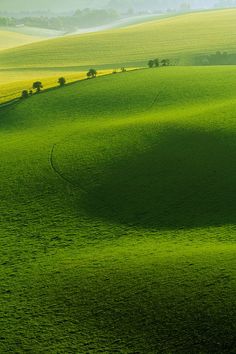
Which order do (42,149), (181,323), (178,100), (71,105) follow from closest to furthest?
(181,323) → (42,149) → (178,100) → (71,105)

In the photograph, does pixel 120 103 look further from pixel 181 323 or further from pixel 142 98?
pixel 181 323

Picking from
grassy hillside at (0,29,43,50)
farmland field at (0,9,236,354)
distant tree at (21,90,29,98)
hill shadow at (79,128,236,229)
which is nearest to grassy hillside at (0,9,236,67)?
distant tree at (21,90,29,98)

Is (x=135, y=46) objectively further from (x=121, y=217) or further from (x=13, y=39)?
(x=13, y=39)

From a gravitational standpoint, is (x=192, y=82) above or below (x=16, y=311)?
above

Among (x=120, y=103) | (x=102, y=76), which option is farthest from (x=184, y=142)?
(x=102, y=76)

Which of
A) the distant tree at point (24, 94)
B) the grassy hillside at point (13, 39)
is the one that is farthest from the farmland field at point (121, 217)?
the grassy hillside at point (13, 39)

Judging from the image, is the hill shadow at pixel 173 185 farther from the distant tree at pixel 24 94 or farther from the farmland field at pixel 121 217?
the distant tree at pixel 24 94

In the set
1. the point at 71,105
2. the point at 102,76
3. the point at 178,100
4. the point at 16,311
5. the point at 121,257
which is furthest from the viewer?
the point at 102,76
